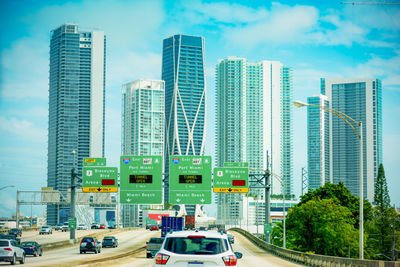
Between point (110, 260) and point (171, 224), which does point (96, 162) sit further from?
point (110, 260)

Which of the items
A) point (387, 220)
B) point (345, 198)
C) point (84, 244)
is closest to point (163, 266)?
point (84, 244)

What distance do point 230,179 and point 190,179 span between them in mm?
4737

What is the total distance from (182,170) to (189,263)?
54113 millimetres

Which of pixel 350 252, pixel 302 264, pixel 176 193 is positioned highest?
pixel 176 193

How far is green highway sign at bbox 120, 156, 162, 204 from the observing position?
217 ft

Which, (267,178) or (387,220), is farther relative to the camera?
(387,220)

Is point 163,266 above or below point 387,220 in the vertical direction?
above

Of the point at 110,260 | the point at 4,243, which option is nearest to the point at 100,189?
the point at 110,260

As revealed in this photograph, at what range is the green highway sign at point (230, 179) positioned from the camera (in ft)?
219

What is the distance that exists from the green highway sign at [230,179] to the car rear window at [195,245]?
5363cm

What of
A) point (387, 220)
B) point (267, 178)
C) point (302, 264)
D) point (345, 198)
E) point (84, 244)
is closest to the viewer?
point (302, 264)

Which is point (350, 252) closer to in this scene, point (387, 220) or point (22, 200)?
point (387, 220)

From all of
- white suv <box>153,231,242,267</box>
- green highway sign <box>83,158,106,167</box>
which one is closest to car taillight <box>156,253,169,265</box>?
white suv <box>153,231,242,267</box>

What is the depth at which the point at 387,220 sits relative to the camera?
10681 cm
